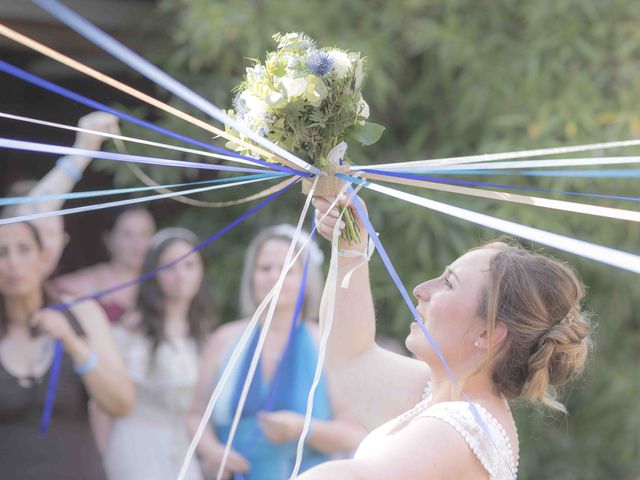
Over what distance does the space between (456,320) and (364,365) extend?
441 millimetres

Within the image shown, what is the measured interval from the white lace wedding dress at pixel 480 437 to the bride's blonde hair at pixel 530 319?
0.15 meters

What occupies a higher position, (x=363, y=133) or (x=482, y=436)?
(x=363, y=133)

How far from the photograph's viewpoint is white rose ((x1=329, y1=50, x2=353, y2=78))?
229 centimetres

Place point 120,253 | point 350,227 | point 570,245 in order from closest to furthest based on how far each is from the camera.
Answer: point 570,245 → point 350,227 → point 120,253

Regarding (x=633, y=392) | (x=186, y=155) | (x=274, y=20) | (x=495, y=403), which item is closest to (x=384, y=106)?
(x=274, y=20)

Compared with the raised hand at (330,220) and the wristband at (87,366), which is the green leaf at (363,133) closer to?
the raised hand at (330,220)

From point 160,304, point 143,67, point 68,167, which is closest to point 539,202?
point 143,67

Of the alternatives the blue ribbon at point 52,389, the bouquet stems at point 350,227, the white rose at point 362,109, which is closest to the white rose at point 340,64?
the white rose at point 362,109

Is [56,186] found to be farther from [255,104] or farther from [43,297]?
[255,104]

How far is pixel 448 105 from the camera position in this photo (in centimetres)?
593

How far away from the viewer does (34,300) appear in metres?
3.84

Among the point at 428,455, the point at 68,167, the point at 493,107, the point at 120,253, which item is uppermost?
the point at 493,107

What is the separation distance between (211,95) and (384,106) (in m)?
1.02

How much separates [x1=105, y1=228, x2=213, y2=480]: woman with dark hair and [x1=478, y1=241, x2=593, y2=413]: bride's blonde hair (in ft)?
7.14
